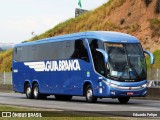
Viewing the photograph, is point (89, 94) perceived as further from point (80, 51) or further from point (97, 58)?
point (80, 51)

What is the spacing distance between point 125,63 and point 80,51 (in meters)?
2.98

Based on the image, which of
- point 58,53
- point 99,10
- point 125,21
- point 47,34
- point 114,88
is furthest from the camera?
point 47,34

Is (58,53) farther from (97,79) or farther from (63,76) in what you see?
(97,79)

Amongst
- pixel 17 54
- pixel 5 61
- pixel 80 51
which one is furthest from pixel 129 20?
pixel 80 51

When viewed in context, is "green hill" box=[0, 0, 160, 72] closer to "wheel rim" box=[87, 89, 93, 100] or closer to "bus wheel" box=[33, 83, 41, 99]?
"bus wheel" box=[33, 83, 41, 99]

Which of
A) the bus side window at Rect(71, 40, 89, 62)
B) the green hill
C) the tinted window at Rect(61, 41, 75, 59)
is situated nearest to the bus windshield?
the bus side window at Rect(71, 40, 89, 62)

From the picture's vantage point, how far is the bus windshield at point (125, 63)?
27.9 m

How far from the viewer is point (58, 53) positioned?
107 feet

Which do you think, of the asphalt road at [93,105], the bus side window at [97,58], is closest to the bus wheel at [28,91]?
the asphalt road at [93,105]

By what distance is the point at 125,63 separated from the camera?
2808 cm

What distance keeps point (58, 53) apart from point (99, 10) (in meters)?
40.7

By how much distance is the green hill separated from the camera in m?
59.5

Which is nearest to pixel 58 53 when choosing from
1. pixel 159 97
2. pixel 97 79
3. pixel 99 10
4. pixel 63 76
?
pixel 63 76

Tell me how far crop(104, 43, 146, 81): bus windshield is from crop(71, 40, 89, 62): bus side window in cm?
163
